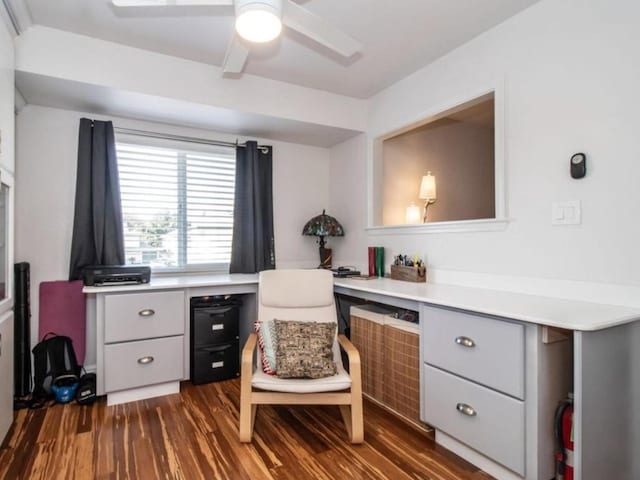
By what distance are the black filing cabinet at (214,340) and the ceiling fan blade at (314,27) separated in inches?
80.7

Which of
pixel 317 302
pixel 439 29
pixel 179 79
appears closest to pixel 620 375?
pixel 317 302

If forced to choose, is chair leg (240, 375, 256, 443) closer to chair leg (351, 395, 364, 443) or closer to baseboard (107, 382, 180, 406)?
chair leg (351, 395, 364, 443)

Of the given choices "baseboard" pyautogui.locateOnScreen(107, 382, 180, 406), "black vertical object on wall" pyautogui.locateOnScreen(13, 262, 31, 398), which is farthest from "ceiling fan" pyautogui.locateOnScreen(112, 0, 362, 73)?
"baseboard" pyautogui.locateOnScreen(107, 382, 180, 406)

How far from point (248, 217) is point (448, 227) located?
5.83ft

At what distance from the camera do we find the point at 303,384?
194cm

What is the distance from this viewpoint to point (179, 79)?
2617mm

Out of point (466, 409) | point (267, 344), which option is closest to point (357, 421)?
point (466, 409)

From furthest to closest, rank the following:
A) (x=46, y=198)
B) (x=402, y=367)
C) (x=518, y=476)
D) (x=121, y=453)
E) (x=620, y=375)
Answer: (x=46, y=198) → (x=402, y=367) → (x=121, y=453) → (x=518, y=476) → (x=620, y=375)

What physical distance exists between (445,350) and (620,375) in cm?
70

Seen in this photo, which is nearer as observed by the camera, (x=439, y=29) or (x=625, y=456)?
(x=625, y=456)

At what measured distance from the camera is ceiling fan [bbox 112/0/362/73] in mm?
1401

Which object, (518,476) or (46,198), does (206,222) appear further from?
(518,476)

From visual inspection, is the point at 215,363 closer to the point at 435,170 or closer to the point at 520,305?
the point at 520,305

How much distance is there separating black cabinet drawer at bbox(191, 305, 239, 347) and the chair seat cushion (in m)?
0.96
